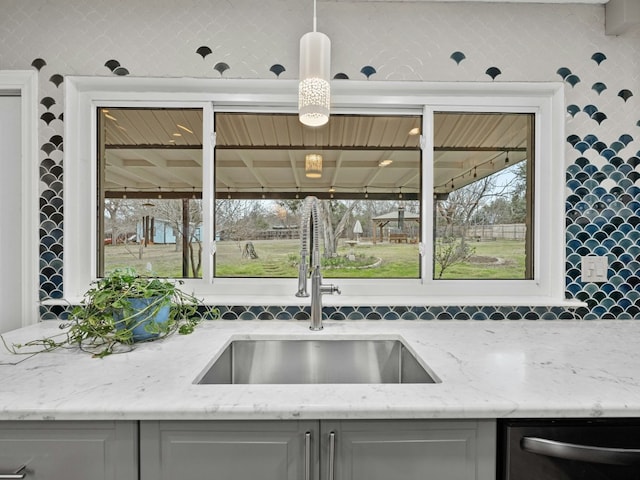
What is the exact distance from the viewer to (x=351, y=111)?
5.59ft

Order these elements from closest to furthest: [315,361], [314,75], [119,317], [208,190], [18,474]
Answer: [18,474] < [314,75] < [119,317] < [315,361] < [208,190]

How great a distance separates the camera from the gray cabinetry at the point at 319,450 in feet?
2.69

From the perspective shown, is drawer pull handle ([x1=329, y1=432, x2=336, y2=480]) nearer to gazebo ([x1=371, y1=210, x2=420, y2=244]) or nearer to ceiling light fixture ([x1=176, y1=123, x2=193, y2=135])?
gazebo ([x1=371, y1=210, x2=420, y2=244])

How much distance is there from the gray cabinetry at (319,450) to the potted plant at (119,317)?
472 mm

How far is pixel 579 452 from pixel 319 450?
617mm

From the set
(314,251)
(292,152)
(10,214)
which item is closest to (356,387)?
(314,251)

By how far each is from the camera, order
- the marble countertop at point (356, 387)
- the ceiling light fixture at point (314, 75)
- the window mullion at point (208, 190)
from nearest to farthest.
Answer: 1. the marble countertop at point (356, 387)
2. the ceiling light fixture at point (314, 75)
3. the window mullion at point (208, 190)

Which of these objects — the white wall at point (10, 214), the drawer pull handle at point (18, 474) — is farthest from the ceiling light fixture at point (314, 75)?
the white wall at point (10, 214)

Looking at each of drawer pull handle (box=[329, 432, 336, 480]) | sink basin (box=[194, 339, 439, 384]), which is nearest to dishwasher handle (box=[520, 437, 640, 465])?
drawer pull handle (box=[329, 432, 336, 480])

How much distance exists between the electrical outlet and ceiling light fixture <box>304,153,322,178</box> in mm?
1310

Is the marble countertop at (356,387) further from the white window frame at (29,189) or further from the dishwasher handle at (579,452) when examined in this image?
the white window frame at (29,189)

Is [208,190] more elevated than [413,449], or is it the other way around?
[208,190]

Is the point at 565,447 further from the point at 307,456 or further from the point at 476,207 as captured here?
the point at 476,207

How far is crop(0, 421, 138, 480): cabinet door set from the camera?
0.82 m
